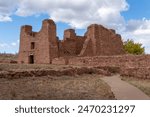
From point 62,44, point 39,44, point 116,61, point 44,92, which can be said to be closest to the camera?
point 44,92

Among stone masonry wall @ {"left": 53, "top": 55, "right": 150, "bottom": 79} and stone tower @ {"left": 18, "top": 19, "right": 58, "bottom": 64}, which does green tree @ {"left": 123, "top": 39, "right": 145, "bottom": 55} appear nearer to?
stone tower @ {"left": 18, "top": 19, "right": 58, "bottom": 64}

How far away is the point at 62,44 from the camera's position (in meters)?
42.8

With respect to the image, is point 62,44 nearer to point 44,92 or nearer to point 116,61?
point 116,61

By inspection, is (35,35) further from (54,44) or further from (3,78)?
(3,78)

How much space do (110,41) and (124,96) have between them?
2997 cm

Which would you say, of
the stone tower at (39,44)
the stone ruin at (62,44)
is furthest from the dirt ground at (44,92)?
the stone ruin at (62,44)

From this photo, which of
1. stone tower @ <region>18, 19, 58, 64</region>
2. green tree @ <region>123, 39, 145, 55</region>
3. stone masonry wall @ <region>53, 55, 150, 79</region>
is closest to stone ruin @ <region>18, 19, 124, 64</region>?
stone tower @ <region>18, 19, 58, 64</region>

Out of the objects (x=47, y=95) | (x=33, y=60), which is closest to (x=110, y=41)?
(x=33, y=60)

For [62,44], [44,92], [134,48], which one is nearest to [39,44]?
[62,44]

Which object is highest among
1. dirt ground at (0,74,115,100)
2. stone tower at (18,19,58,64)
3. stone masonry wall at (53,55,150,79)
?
stone tower at (18,19,58,64)

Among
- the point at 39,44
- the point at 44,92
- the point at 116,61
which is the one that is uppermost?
the point at 39,44

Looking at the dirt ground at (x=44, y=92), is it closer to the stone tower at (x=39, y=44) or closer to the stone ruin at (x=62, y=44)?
the stone tower at (x=39, y=44)

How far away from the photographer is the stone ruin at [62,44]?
40.5 meters

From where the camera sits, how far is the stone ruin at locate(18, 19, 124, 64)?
133 feet
